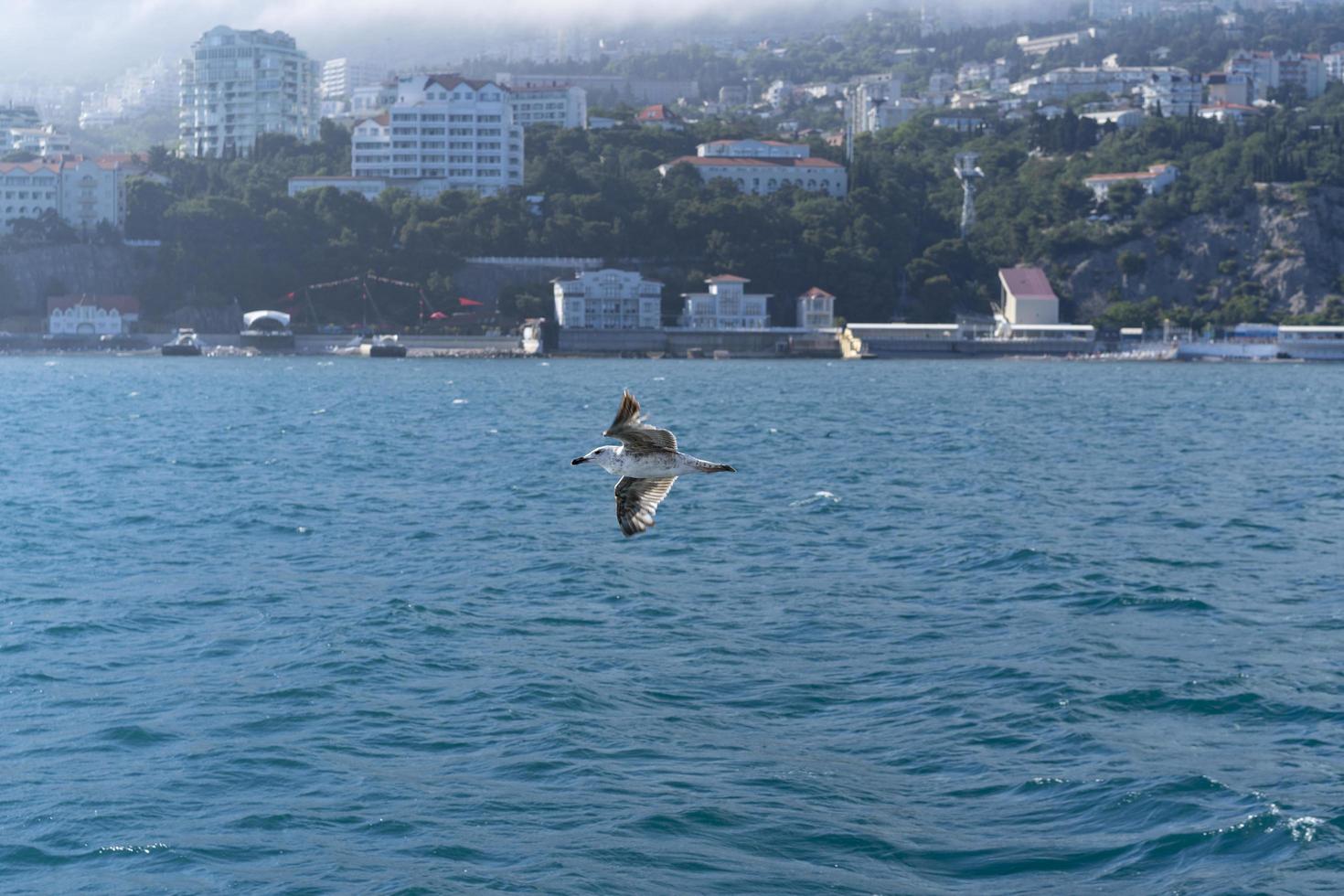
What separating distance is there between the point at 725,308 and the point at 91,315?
4719cm

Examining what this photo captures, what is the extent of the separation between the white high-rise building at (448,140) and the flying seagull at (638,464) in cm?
13695

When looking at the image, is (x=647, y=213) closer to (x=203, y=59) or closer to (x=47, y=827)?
(x=203, y=59)

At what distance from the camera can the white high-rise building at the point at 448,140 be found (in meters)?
148

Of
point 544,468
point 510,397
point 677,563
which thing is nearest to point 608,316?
point 510,397

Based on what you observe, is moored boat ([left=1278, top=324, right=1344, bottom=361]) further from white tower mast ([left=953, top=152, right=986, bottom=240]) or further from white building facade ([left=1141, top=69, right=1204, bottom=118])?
white building facade ([left=1141, top=69, right=1204, bottom=118])

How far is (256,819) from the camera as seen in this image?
17.4 meters

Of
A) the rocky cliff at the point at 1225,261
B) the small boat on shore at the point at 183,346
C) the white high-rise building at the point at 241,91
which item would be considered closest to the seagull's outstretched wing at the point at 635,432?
the small boat on shore at the point at 183,346

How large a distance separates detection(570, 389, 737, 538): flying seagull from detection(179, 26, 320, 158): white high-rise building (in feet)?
569

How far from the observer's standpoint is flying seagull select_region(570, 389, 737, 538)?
36.9 ft

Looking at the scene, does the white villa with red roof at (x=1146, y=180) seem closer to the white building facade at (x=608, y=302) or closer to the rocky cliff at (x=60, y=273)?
the white building facade at (x=608, y=302)

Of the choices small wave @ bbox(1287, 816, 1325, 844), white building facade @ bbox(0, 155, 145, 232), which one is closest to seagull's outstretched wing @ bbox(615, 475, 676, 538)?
small wave @ bbox(1287, 816, 1325, 844)

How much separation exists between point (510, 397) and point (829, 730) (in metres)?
62.4

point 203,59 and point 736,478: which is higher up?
point 203,59

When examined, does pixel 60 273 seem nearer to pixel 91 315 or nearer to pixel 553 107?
pixel 91 315
